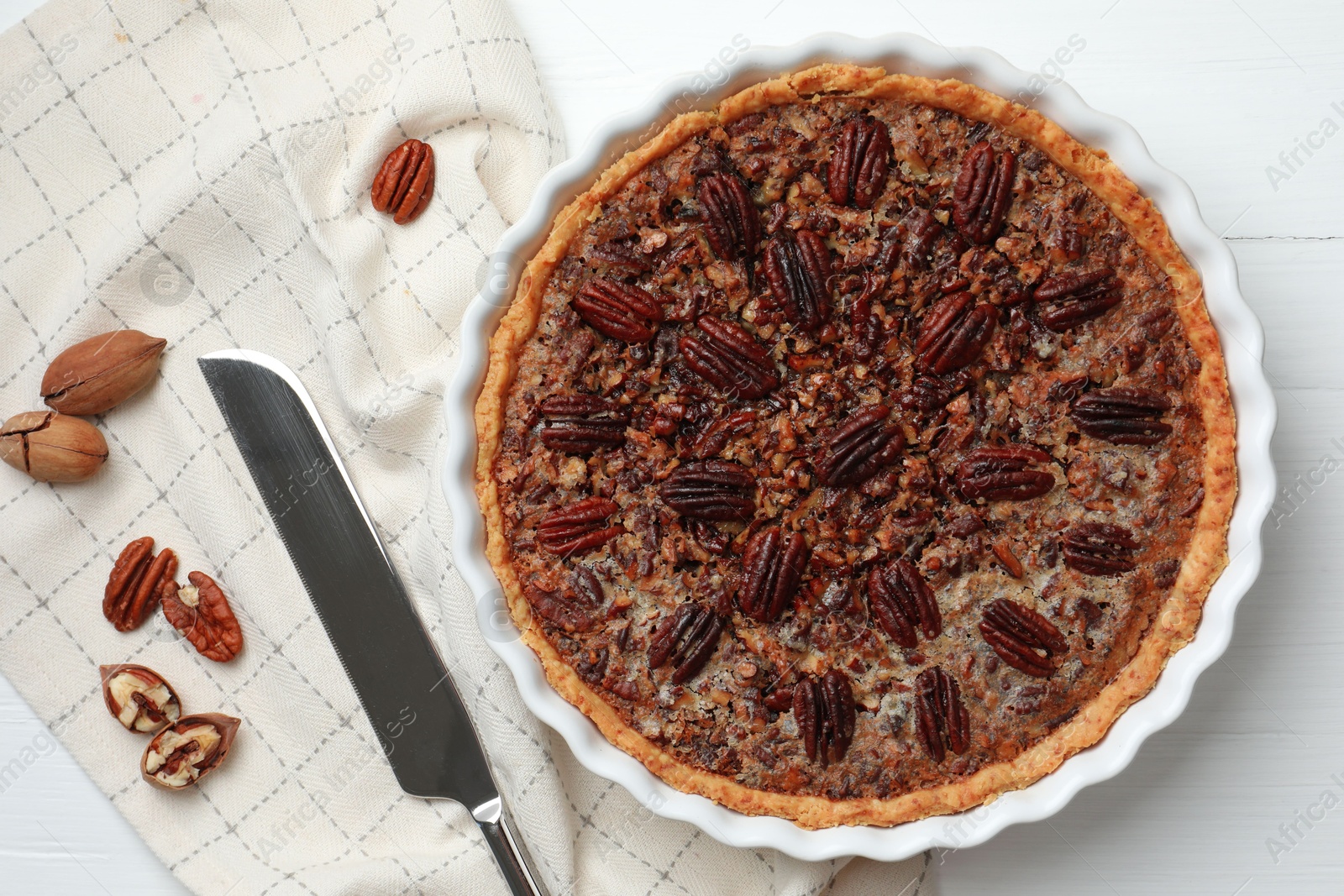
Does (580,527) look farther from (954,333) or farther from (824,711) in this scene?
(954,333)

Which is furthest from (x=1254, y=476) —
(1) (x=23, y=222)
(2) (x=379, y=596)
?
(1) (x=23, y=222)

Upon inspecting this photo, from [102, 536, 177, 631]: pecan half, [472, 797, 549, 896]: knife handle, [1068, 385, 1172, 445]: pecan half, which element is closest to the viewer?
[1068, 385, 1172, 445]: pecan half

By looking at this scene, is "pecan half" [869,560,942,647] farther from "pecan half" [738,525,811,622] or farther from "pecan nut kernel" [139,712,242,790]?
"pecan nut kernel" [139,712,242,790]

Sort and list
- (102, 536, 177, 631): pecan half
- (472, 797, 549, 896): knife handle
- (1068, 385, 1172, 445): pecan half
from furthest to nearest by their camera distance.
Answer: (102, 536, 177, 631): pecan half → (472, 797, 549, 896): knife handle → (1068, 385, 1172, 445): pecan half

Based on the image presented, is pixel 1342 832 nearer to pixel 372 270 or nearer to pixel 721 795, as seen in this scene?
pixel 721 795

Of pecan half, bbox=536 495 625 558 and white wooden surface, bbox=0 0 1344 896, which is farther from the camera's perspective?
white wooden surface, bbox=0 0 1344 896

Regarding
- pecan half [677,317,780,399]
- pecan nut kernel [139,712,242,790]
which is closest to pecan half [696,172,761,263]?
pecan half [677,317,780,399]
